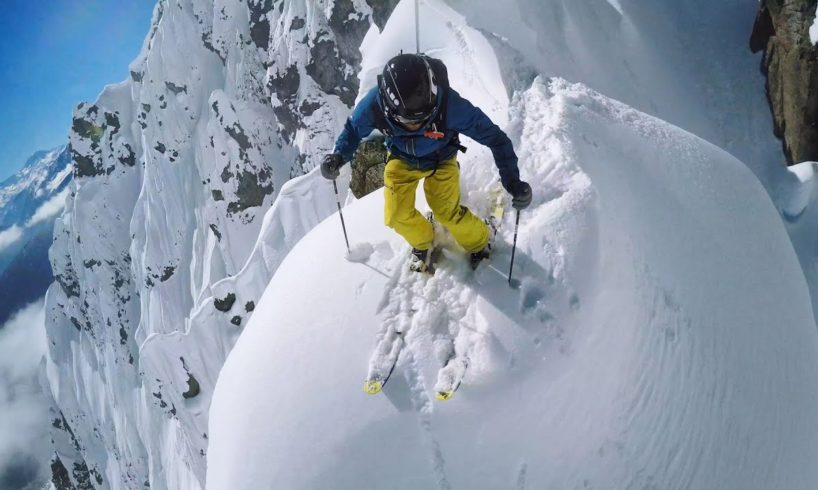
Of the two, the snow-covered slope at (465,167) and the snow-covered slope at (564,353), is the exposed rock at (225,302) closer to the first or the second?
the snow-covered slope at (465,167)

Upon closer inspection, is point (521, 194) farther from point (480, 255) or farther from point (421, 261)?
point (421, 261)

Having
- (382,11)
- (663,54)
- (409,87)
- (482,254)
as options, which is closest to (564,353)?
(482,254)

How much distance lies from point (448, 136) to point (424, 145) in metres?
0.19

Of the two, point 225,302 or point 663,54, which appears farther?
point 225,302

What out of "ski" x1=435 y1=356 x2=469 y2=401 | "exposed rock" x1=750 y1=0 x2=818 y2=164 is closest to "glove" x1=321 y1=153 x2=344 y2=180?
"ski" x1=435 y1=356 x2=469 y2=401

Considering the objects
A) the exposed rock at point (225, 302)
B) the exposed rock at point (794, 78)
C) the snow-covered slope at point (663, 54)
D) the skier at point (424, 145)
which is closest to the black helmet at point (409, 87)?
the skier at point (424, 145)

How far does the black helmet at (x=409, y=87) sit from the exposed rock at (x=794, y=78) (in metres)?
6.72

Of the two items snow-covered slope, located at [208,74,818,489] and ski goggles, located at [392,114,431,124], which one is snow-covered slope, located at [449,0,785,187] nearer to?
snow-covered slope, located at [208,74,818,489]

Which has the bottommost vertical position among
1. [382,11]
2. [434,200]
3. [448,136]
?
[434,200]

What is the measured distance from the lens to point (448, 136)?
329 cm

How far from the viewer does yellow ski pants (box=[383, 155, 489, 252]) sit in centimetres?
351

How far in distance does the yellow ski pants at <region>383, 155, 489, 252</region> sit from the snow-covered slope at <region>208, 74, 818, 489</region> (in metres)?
0.35

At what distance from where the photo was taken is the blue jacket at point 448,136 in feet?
10.2

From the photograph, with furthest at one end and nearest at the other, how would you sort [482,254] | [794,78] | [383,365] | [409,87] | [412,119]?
[794,78], [482,254], [383,365], [412,119], [409,87]
